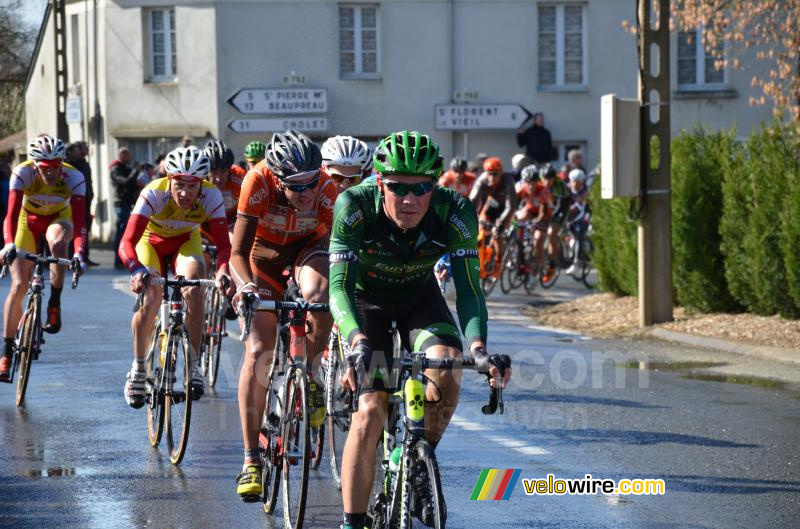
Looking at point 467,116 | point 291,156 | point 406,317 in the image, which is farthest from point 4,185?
point 406,317

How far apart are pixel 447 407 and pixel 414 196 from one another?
91cm

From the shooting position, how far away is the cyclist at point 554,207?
68.4 feet

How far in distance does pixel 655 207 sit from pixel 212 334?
5.88 meters

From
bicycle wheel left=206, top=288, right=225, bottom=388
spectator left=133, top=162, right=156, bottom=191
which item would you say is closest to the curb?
bicycle wheel left=206, top=288, right=225, bottom=388

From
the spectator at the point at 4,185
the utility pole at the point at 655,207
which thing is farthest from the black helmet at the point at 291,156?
the spectator at the point at 4,185

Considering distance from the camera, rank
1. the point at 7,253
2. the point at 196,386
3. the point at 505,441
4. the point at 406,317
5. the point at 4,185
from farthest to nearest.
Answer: the point at 4,185 < the point at 7,253 < the point at 505,441 < the point at 196,386 < the point at 406,317

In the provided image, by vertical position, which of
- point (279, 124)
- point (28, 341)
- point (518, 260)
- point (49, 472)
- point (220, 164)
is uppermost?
point (279, 124)

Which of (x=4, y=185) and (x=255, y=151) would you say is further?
(x=4, y=185)

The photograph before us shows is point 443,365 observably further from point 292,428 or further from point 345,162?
point 345,162

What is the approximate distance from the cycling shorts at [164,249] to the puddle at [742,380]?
461 centimetres

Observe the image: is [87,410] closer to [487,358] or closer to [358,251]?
[358,251]

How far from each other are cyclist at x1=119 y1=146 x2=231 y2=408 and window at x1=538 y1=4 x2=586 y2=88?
25202mm

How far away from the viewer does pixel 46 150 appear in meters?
11.5

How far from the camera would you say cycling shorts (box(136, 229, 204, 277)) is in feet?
31.6
